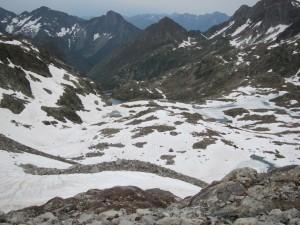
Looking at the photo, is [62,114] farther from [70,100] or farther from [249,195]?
[249,195]

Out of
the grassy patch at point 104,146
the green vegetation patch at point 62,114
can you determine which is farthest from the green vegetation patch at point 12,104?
the grassy patch at point 104,146

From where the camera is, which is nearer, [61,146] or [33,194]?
[33,194]

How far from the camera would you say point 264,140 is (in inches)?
2724

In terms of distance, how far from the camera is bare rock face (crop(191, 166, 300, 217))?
15578 mm

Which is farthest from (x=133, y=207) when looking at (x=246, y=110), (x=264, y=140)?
(x=246, y=110)

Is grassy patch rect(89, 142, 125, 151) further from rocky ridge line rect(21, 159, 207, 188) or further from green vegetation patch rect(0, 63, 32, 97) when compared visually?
green vegetation patch rect(0, 63, 32, 97)

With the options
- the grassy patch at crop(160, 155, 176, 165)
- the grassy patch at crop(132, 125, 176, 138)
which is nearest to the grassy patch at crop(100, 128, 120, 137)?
the grassy patch at crop(132, 125, 176, 138)

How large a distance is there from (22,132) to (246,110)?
9042 centimetres

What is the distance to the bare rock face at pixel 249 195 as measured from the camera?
15578 millimetres

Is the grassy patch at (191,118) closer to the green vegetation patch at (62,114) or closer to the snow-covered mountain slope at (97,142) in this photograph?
the snow-covered mountain slope at (97,142)

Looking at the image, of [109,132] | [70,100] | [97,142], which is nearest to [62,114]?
[70,100]

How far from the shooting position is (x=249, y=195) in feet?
58.9

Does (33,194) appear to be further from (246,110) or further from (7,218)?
(246,110)

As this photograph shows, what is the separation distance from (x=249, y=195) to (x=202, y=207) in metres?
2.49
